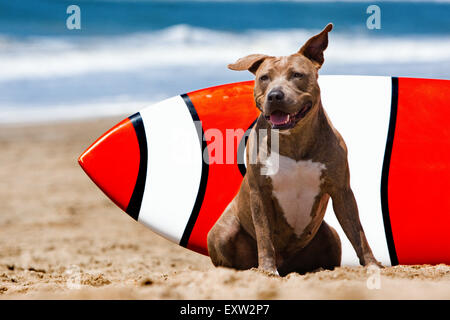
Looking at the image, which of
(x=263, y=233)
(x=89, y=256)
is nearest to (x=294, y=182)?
(x=263, y=233)

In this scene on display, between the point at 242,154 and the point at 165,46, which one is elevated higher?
the point at 165,46

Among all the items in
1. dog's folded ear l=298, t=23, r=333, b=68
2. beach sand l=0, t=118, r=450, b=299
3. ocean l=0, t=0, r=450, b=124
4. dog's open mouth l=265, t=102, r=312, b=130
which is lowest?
beach sand l=0, t=118, r=450, b=299

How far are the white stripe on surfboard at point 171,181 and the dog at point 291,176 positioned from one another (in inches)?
27.7

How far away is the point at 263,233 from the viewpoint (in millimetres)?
2926

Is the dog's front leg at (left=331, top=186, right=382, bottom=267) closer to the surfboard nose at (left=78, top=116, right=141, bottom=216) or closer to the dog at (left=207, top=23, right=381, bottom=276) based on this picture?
the dog at (left=207, top=23, right=381, bottom=276)

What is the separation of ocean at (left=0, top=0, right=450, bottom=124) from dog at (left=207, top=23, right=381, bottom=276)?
865 cm

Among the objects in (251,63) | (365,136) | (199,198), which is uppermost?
(251,63)

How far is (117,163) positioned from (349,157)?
4.81ft

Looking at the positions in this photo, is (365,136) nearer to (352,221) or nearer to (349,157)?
(349,157)

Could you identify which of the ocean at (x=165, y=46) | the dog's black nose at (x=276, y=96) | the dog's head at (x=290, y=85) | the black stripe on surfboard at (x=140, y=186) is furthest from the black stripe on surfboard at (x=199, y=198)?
the ocean at (x=165, y=46)

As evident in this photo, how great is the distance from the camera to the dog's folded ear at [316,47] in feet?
9.44

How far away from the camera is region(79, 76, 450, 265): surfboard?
12.1 ft

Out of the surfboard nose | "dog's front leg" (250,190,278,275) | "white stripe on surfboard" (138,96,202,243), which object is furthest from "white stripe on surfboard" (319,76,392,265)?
the surfboard nose

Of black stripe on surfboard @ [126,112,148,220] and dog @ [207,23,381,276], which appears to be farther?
black stripe on surfboard @ [126,112,148,220]
